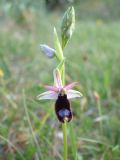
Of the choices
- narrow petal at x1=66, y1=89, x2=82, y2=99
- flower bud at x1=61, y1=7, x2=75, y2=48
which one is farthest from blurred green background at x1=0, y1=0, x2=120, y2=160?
flower bud at x1=61, y1=7, x2=75, y2=48

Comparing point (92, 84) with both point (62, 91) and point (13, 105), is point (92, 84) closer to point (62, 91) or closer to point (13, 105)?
point (13, 105)

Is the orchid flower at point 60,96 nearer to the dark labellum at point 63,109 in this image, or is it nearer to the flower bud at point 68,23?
the dark labellum at point 63,109

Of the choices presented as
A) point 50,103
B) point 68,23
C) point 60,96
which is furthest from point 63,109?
point 50,103

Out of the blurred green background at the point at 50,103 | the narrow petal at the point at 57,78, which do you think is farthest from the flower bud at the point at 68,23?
the blurred green background at the point at 50,103

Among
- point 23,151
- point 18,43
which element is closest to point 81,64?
point 18,43

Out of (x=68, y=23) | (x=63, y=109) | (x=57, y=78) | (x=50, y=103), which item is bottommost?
(x=63, y=109)

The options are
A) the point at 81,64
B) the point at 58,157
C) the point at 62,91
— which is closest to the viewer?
the point at 62,91

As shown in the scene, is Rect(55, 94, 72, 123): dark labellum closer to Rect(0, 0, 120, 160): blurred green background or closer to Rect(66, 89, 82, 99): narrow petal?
Rect(66, 89, 82, 99): narrow petal

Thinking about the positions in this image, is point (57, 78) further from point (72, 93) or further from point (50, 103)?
point (50, 103)
